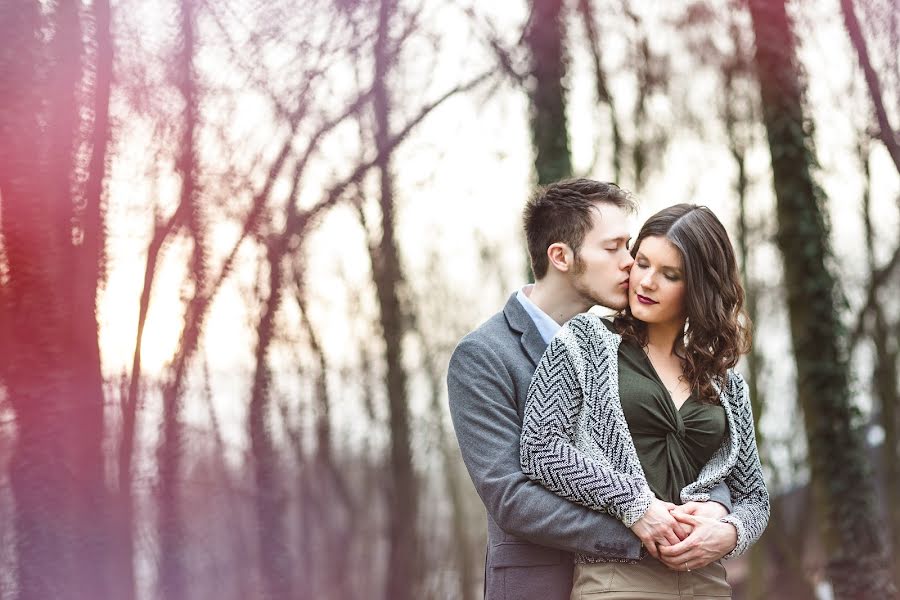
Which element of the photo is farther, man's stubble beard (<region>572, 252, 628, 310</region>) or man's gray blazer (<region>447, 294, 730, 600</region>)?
man's stubble beard (<region>572, 252, 628, 310</region>)

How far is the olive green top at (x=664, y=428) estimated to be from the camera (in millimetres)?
2215

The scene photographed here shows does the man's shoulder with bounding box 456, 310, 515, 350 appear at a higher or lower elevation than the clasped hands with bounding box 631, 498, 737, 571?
higher

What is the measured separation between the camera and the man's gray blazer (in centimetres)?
216

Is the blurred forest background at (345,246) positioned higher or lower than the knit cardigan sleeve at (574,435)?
higher

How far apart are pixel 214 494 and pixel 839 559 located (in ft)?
11.7

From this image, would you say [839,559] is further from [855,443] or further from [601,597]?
[601,597]

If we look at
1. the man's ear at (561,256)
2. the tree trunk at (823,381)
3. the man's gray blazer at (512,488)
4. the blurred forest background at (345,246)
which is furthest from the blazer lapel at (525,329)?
the tree trunk at (823,381)

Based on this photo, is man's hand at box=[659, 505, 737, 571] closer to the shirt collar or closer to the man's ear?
the shirt collar

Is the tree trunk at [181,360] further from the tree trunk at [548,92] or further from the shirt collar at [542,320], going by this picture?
the shirt collar at [542,320]

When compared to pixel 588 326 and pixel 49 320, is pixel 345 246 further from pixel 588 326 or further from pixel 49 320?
pixel 588 326

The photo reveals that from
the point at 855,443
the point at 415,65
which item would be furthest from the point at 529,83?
the point at 855,443

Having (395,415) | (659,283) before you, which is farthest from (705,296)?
(395,415)

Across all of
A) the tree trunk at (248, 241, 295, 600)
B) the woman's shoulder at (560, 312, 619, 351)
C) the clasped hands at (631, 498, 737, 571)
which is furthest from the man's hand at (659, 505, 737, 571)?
the tree trunk at (248, 241, 295, 600)

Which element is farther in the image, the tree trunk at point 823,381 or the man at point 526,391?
the tree trunk at point 823,381
